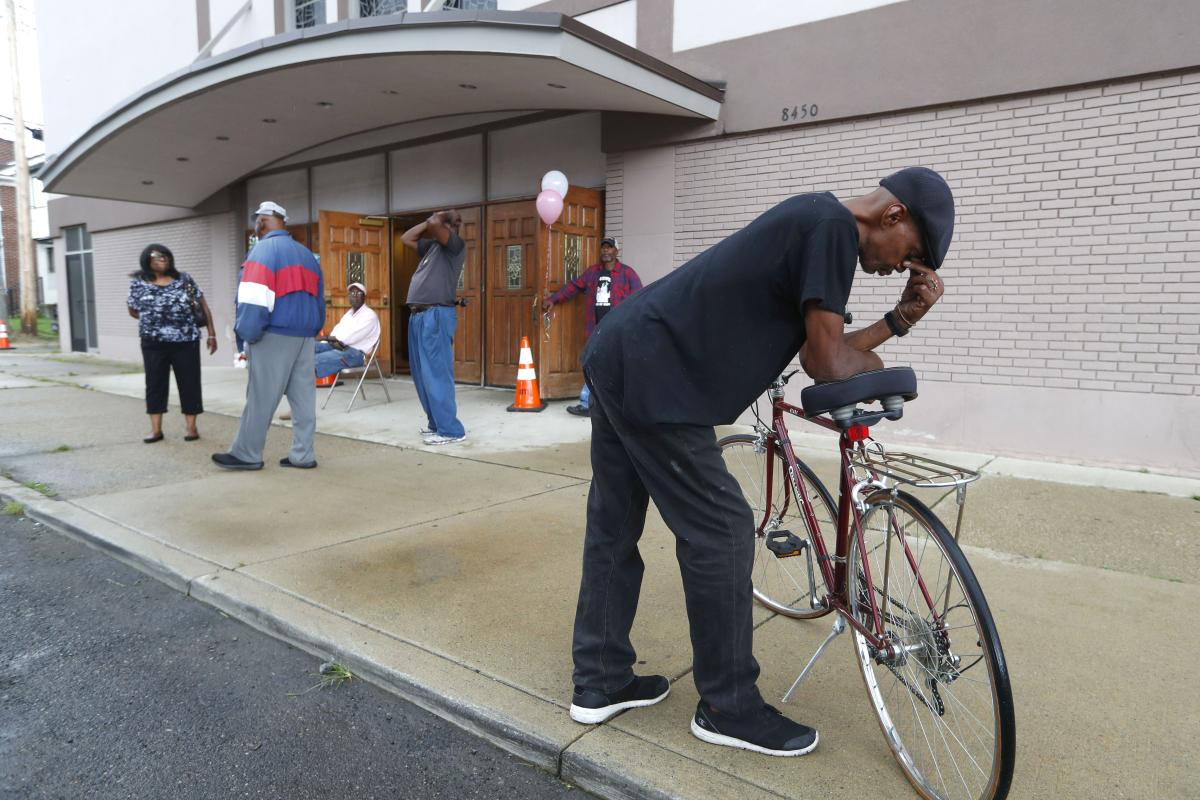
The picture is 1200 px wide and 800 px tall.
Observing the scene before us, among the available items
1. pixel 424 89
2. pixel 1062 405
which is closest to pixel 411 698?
pixel 1062 405

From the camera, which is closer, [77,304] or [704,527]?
[704,527]

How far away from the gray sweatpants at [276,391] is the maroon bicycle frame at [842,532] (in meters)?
4.22

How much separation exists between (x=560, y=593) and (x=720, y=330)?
1.86m

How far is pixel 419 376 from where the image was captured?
6.92m

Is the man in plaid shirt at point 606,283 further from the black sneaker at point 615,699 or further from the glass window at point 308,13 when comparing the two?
the glass window at point 308,13

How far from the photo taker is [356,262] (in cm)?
1131

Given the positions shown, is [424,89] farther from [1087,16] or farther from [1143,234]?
[1143,234]

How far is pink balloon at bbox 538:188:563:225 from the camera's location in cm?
834

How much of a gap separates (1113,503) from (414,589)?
172 inches

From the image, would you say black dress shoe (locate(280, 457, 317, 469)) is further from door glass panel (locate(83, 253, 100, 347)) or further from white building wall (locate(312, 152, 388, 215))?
door glass panel (locate(83, 253, 100, 347))

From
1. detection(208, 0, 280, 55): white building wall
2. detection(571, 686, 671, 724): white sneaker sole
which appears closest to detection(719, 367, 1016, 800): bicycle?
detection(571, 686, 671, 724): white sneaker sole

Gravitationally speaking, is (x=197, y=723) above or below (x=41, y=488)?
below

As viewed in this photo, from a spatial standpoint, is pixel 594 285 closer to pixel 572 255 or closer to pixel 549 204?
pixel 572 255

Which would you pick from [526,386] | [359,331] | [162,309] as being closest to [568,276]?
[526,386]
